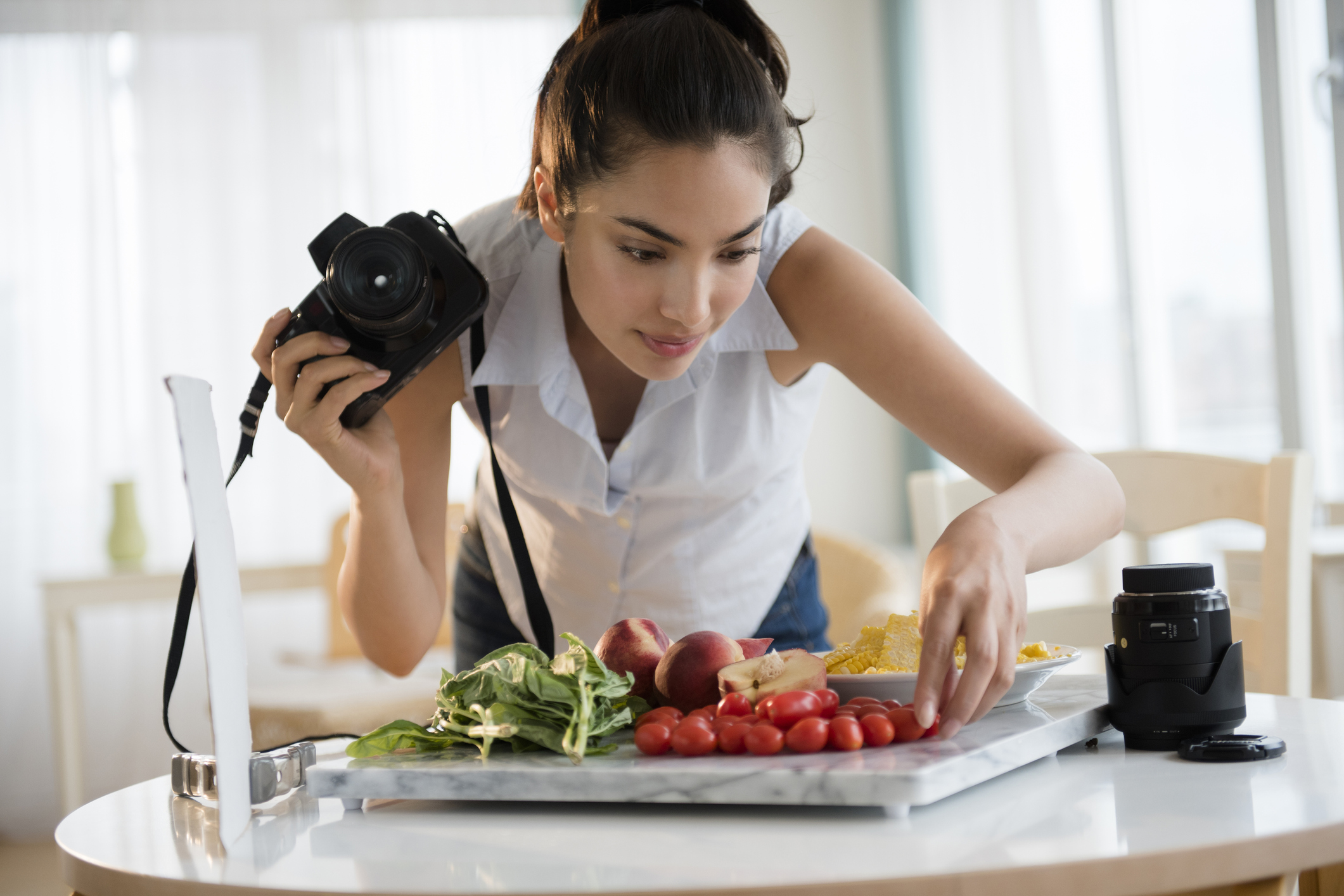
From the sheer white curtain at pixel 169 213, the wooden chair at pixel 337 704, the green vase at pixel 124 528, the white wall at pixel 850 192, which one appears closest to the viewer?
the wooden chair at pixel 337 704

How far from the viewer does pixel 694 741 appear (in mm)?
662

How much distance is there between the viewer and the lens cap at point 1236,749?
68 centimetres

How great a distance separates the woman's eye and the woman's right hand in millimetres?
221

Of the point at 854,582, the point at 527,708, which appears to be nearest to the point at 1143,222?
the point at 854,582

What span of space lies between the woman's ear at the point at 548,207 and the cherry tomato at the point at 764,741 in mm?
567

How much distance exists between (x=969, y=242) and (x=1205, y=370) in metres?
0.91

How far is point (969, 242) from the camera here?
11.4 ft

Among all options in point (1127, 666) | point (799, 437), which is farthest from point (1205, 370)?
point (1127, 666)

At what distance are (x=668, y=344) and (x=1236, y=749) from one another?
54 cm

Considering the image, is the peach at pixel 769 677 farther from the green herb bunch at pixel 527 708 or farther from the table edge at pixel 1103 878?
the table edge at pixel 1103 878

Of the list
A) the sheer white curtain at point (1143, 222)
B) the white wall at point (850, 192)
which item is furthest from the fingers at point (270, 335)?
the white wall at point (850, 192)

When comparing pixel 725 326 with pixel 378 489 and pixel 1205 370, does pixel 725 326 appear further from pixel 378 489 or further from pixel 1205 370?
pixel 1205 370

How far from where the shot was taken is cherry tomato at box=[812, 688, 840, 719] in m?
0.69

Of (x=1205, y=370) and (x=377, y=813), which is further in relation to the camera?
(x=1205, y=370)
